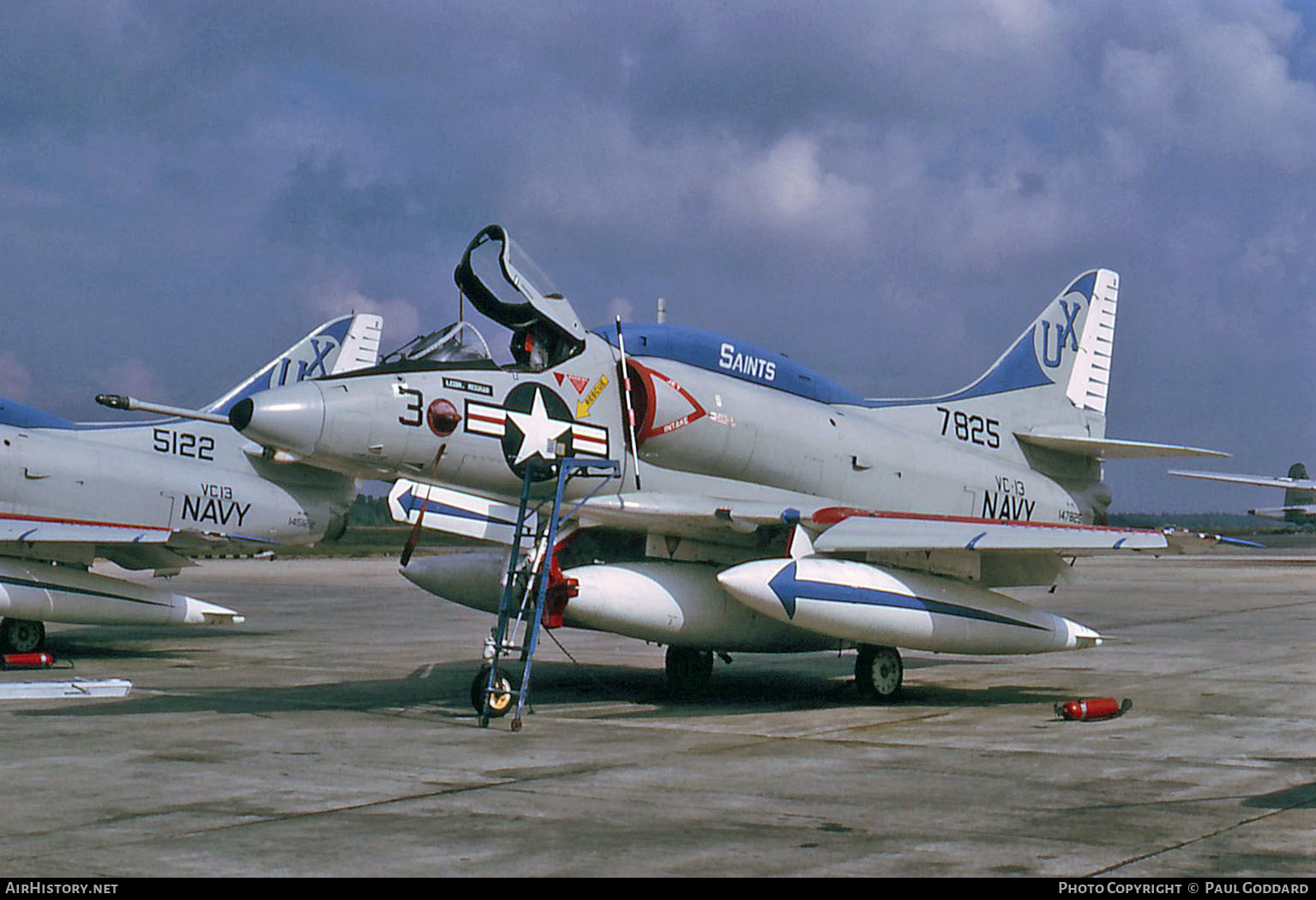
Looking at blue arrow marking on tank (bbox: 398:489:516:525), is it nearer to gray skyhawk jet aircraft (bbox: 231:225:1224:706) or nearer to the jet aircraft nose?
gray skyhawk jet aircraft (bbox: 231:225:1224:706)

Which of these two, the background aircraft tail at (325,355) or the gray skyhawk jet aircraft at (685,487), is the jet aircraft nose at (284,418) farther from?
the background aircraft tail at (325,355)

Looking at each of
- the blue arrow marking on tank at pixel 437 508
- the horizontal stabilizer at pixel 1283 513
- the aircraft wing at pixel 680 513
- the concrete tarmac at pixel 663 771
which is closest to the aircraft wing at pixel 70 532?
the concrete tarmac at pixel 663 771

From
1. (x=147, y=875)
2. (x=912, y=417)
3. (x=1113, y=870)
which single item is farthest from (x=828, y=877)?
(x=912, y=417)

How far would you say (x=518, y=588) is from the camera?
11.7m

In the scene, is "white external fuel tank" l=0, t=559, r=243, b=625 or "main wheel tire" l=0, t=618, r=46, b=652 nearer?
"white external fuel tank" l=0, t=559, r=243, b=625

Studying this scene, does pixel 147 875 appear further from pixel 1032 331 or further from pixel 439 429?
pixel 1032 331

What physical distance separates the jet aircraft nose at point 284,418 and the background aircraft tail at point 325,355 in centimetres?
1171

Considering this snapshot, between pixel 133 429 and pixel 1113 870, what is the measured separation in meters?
17.5

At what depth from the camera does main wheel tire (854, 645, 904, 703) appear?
1323 cm

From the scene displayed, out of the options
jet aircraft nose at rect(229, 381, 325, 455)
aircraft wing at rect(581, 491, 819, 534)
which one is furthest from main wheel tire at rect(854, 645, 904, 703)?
jet aircraft nose at rect(229, 381, 325, 455)

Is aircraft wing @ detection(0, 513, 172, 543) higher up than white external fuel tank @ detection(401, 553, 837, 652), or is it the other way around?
aircraft wing @ detection(0, 513, 172, 543)

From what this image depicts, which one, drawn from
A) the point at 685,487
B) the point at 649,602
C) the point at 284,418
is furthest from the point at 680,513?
the point at 284,418

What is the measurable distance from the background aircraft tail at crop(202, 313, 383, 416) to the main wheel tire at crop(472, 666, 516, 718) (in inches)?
465

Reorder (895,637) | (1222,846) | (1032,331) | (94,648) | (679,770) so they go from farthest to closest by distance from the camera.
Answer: (94,648) < (1032,331) < (895,637) < (679,770) < (1222,846)
